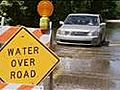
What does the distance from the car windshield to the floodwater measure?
157 centimetres

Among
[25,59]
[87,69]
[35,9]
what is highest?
[25,59]

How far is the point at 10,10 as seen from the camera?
2631 cm

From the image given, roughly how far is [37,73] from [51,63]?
261 mm

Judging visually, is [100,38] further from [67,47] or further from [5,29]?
[5,29]

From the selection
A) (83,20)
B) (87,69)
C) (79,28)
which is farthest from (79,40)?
(87,69)

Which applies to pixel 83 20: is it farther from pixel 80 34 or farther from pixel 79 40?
pixel 79 40

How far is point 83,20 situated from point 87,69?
742 cm

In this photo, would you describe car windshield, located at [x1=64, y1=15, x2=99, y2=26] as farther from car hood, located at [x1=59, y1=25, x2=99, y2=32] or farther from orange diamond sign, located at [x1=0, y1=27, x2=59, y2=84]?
orange diamond sign, located at [x1=0, y1=27, x2=59, y2=84]

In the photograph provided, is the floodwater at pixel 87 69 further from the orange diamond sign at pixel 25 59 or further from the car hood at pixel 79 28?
the orange diamond sign at pixel 25 59

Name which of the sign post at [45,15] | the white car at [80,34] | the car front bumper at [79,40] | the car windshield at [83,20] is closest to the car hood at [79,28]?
the white car at [80,34]

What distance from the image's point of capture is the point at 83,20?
66.7 feet

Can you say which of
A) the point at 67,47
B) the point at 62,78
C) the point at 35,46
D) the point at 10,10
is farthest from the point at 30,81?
the point at 10,10

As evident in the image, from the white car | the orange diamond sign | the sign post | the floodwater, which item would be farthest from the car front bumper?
the orange diamond sign

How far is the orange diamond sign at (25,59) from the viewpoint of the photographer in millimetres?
6684
